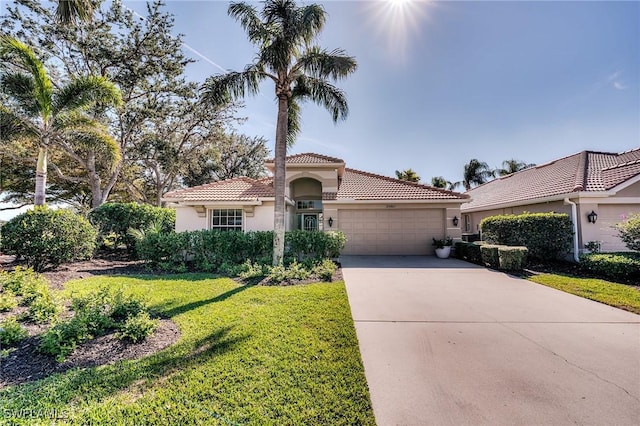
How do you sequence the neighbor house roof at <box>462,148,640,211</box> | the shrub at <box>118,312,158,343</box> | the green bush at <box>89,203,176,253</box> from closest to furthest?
1. the shrub at <box>118,312,158,343</box>
2. the neighbor house roof at <box>462,148,640,211</box>
3. the green bush at <box>89,203,176,253</box>

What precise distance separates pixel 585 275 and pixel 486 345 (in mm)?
8526

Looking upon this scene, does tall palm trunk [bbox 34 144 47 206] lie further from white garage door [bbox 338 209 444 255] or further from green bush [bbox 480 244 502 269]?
green bush [bbox 480 244 502 269]

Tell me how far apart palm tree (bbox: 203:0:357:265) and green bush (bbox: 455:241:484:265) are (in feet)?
28.4

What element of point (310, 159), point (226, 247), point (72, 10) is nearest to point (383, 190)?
point (310, 159)

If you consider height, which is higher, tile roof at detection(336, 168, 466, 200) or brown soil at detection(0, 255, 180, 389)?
tile roof at detection(336, 168, 466, 200)

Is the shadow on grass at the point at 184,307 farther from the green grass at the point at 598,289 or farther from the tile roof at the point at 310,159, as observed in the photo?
the tile roof at the point at 310,159

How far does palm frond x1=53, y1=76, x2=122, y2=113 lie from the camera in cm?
1022

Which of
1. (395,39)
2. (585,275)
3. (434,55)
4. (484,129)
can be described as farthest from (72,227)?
(484,129)

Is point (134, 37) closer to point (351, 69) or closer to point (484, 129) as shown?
point (351, 69)

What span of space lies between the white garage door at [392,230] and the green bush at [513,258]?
15.6 feet

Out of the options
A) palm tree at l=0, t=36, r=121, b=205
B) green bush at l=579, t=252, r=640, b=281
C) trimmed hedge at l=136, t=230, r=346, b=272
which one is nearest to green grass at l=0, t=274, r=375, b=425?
trimmed hedge at l=136, t=230, r=346, b=272

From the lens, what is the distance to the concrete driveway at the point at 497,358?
9.09ft

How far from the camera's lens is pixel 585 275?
9352mm

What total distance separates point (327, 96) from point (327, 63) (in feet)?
4.22
